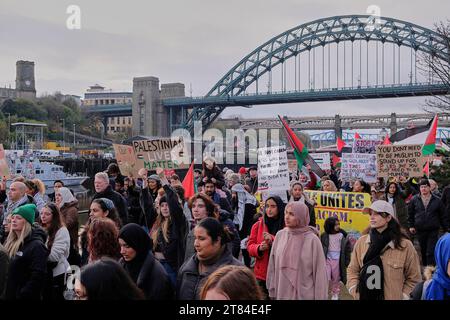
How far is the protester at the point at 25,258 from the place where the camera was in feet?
12.6

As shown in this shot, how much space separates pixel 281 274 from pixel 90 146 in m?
69.3

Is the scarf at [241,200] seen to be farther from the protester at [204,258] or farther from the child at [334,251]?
the protester at [204,258]

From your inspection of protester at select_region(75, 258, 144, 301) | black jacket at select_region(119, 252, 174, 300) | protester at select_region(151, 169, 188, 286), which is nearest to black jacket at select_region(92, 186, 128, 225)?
protester at select_region(151, 169, 188, 286)

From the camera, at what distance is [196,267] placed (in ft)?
11.4

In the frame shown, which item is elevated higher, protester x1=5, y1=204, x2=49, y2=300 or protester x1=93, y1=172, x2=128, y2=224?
protester x1=93, y1=172, x2=128, y2=224

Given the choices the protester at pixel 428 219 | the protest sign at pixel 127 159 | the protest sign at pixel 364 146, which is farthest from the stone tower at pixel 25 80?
the protester at pixel 428 219

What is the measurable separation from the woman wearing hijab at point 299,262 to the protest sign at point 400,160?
582cm

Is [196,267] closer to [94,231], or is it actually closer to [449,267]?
[94,231]

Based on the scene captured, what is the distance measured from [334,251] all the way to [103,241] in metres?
2.90

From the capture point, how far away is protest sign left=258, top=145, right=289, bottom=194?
6.98m

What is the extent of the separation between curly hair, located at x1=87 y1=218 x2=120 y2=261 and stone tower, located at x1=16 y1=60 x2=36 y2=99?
277ft

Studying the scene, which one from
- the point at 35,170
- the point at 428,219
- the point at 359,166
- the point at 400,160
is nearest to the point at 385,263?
the point at 428,219

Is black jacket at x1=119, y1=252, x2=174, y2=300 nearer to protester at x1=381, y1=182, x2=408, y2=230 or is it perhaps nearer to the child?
the child
